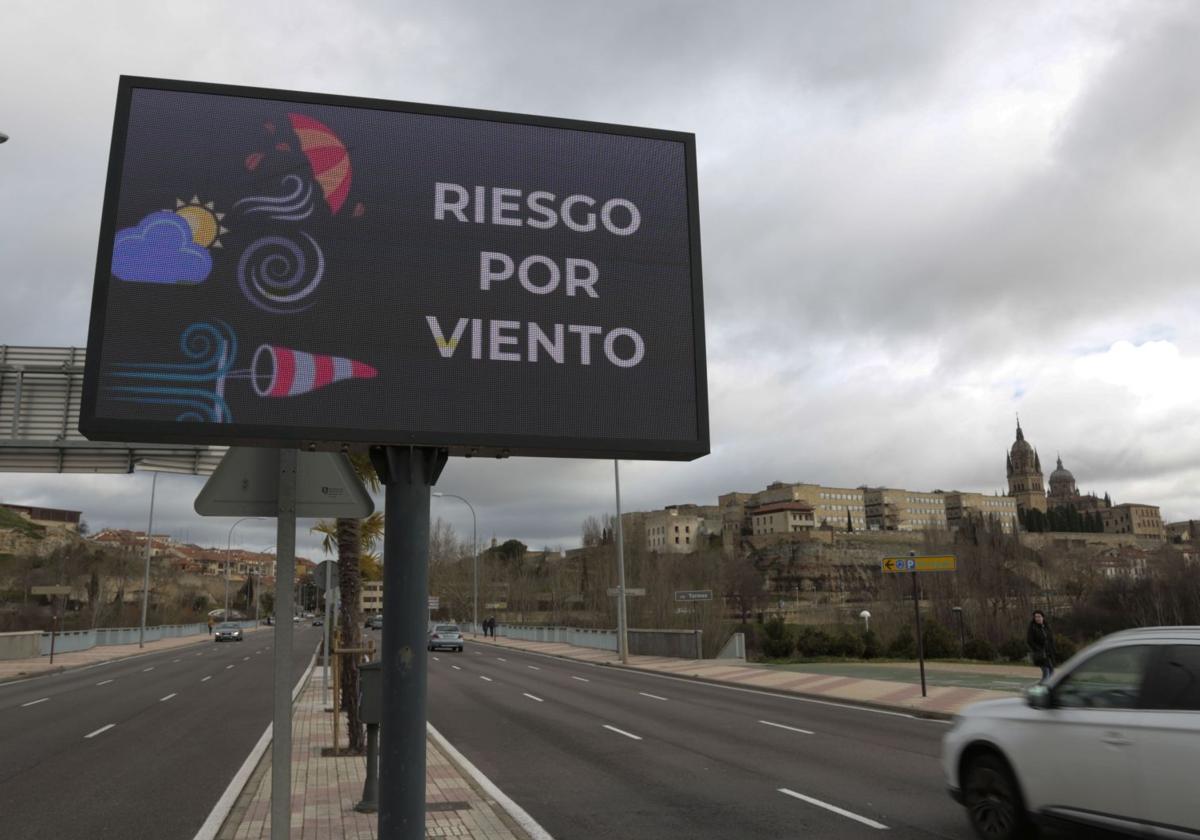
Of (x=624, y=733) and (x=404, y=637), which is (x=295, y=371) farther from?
(x=624, y=733)

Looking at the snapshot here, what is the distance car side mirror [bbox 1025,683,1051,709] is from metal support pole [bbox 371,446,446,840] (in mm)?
4780

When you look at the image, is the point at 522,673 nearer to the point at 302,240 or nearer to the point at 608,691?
the point at 608,691

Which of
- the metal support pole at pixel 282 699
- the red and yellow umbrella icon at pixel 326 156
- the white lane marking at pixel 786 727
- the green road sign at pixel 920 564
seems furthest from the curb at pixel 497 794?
the green road sign at pixel 920 564

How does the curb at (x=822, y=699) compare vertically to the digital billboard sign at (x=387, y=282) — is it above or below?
below

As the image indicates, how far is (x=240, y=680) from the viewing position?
27.7m

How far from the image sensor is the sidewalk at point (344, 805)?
769cm

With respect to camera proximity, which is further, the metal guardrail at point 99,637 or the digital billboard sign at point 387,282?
the metal guardrail at point 99,637

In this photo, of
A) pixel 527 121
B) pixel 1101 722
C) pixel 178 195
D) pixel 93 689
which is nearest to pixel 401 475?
pixel 178 195

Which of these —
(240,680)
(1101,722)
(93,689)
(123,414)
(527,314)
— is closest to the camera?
(123,414)

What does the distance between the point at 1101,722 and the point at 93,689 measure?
89.5ft

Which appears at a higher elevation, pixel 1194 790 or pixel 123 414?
pixel 123 414

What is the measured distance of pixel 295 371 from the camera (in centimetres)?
523

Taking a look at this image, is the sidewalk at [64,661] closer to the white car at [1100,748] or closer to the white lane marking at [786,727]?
the white lane marking at [786,727]

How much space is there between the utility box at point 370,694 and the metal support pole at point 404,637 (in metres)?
2.30
